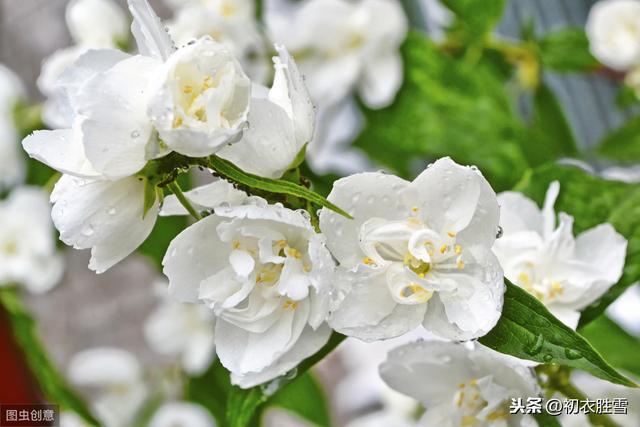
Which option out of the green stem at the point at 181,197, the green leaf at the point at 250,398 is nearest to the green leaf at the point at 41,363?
the green leaf at the point at 250,398

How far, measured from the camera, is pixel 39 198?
Answer: 87 cm

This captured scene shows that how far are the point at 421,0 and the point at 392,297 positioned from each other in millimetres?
845

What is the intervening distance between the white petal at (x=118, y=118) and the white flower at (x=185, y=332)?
22.2 inches

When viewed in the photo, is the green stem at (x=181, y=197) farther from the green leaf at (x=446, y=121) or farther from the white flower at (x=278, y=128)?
the green leaf at (x=446, y=121)

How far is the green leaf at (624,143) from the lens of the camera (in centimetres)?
81

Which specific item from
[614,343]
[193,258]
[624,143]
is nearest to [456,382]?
[193,258]

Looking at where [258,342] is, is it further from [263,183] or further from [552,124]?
[552,124]

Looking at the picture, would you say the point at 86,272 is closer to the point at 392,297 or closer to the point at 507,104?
the point at 507,104

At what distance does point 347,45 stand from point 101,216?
0.53 m

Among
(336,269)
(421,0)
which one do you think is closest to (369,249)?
(336,269)

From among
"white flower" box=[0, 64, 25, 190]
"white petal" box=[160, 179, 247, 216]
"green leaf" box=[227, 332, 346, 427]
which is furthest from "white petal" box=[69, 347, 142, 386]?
"white petal" box=[160, 179, 247, 216]

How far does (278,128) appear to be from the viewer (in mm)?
383

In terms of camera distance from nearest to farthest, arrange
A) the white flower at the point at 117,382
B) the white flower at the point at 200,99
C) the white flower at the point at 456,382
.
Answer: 1. the white flower at the point at 200,99
2. the white flower at the point at 456,382
3. the white flower at the point at 117,382

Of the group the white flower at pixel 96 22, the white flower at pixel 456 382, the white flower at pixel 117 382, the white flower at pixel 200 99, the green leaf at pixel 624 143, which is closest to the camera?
the white flower at pixel 200 99
